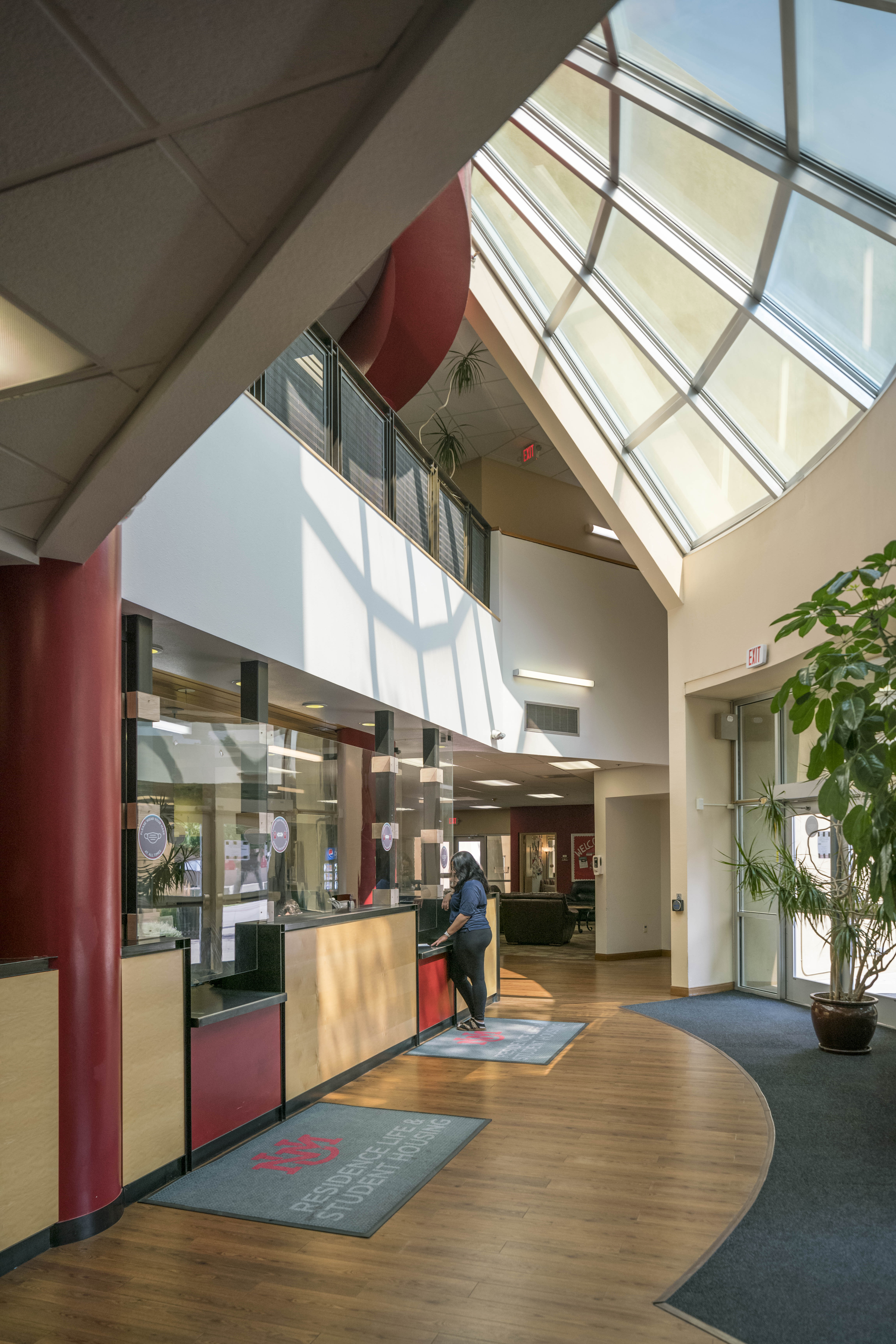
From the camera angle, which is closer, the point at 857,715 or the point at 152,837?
the point at 857,715

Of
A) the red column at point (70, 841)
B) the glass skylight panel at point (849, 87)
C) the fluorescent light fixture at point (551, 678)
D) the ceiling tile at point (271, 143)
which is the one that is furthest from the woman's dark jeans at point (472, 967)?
the ceiling tile at point (271, 143)

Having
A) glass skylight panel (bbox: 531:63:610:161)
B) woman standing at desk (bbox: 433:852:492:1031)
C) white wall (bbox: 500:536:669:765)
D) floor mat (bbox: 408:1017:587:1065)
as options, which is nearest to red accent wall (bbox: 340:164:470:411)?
glass skylight panel (bbox: 531:63:610:161)

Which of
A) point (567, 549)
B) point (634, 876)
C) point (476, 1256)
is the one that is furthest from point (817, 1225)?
point (634, 876)

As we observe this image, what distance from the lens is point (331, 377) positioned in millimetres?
7648

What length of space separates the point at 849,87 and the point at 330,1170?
262 inches

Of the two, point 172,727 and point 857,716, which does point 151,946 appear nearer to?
point 172,727

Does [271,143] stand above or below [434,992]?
above

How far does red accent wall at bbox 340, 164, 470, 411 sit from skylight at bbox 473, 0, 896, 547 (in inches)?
43.4

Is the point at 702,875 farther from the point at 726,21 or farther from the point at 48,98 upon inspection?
the point at 48,98

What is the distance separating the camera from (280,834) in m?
6.59

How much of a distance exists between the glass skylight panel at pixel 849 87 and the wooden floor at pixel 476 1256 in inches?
231

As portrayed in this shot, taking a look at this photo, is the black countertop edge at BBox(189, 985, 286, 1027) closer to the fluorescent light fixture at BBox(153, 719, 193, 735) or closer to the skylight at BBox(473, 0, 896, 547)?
the fluorescent light fixture at BBox(153, 719, 193, 735)

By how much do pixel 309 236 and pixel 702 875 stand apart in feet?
32.6

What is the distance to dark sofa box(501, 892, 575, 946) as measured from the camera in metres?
17.1
